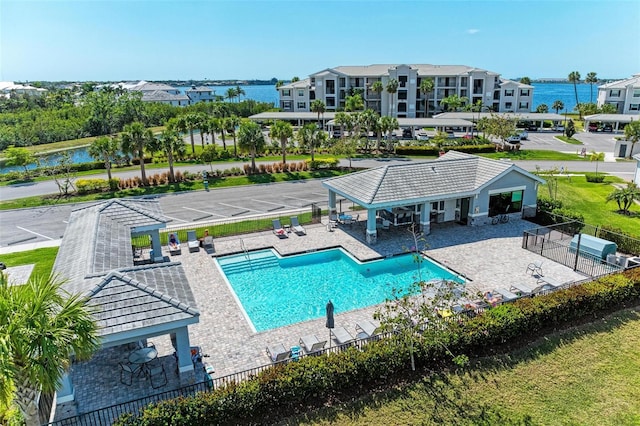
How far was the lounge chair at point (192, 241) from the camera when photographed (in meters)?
27.1

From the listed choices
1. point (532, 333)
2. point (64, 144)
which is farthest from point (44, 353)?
point (64, 144)

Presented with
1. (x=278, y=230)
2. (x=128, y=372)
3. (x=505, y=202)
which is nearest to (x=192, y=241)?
(x=278, y=230)

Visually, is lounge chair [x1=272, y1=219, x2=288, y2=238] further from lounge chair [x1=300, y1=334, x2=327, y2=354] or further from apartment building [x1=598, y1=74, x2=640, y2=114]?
apartment building [x1=598, y1=74, x2=640, y2=114]

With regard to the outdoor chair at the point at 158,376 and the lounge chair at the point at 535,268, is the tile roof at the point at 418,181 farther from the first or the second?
the outdoor chair at the point at 158,376

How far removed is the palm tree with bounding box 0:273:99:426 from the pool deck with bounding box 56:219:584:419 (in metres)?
4.22

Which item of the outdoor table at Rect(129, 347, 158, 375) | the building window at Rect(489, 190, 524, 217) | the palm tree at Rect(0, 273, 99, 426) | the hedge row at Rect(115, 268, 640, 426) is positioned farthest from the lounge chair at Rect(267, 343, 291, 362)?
the building window at Rect(489, 190, 524, 217)

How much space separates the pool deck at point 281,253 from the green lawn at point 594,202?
5.80 meters

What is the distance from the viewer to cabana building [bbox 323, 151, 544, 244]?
90.7 feet

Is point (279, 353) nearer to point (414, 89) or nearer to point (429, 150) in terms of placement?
point (429, 150)

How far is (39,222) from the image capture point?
3450 cm

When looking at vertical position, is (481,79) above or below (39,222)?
above

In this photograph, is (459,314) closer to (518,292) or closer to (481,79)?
(518,292)

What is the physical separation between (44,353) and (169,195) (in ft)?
107

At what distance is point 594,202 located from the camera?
36.1 metres
